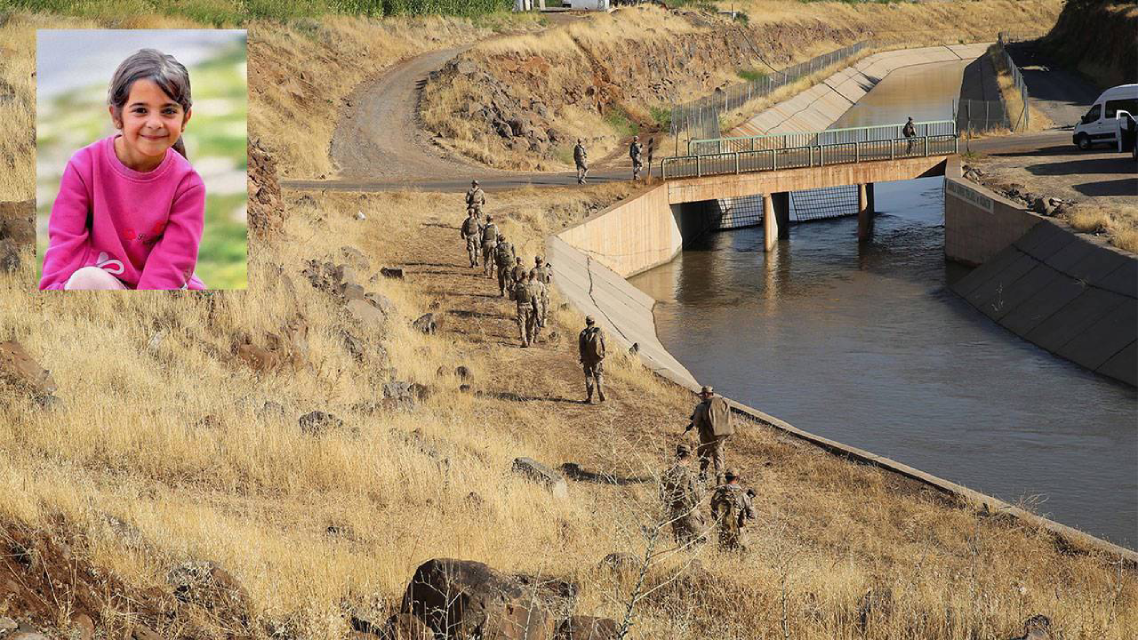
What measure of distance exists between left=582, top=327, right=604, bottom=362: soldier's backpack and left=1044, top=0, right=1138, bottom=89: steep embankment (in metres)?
64.5

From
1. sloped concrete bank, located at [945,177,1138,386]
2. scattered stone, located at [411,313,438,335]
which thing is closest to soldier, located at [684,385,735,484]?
scattered stone, located at [411,313,438,335]

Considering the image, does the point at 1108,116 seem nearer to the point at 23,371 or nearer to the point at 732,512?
the point at 732,512

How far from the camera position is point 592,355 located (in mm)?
20297

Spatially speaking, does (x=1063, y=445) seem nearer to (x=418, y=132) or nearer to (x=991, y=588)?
(x=991, y=588)

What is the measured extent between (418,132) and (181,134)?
3946 centimetres

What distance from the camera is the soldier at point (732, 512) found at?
12625mm

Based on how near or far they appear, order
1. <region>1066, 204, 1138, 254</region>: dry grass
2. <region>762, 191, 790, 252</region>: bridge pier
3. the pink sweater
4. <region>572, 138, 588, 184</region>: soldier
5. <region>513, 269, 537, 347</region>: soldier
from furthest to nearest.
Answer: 1. <region>762, 191, 790, 252</region>: bridge pier
2. <region>572, 138, 588, 184</region>: soldier
3. <region>1066, 204, 1138, 254</region>: dry grass
4. <region>513, 269, 537, 347</region>: soldier
5. the pink sweater

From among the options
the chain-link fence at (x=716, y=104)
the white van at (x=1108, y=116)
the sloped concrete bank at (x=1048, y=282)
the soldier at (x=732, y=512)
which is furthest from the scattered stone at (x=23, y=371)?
the white van at (x=1108, y=116)

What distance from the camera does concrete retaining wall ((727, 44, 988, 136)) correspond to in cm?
7281

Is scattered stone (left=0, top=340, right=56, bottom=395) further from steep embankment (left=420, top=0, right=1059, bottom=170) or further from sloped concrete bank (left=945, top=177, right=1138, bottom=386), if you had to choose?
steep embankment (left=420, top=0, right=1059, bottom=170)

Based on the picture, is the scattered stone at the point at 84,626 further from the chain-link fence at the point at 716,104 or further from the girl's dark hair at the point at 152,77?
the chain-link fence at the point at 716,104

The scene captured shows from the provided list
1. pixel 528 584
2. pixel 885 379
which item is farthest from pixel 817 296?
pixel 528 584

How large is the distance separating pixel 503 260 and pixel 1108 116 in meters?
31.4

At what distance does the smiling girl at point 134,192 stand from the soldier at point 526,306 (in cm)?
1050
